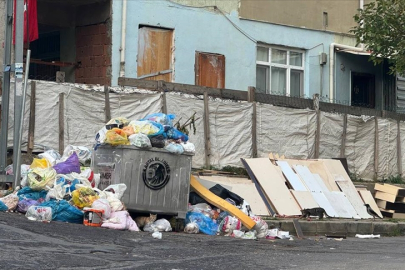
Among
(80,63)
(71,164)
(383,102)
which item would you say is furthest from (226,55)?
(71,164)

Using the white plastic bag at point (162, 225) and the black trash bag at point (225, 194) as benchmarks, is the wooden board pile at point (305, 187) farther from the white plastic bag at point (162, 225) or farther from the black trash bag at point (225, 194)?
the white plastic bag at point (162, 225)

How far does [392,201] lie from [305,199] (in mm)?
2558

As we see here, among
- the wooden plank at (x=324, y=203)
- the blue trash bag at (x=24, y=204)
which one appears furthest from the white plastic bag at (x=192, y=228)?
the wooden plank at (x=324, y=203)

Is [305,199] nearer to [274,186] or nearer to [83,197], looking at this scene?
[274,186]

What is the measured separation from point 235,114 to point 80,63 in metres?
4.68

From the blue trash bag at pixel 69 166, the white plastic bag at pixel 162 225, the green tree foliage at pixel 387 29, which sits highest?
the green tree foliage at pixel 387 29

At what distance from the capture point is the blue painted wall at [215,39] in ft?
64.7

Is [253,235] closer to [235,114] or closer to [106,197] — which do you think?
[106,197]

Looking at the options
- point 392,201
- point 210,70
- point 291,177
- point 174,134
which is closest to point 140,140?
point 174,134

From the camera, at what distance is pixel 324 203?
15078mm

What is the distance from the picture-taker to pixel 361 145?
20406 mm

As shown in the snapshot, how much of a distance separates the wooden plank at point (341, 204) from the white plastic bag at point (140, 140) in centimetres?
474

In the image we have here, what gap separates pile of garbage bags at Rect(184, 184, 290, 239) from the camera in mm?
12102

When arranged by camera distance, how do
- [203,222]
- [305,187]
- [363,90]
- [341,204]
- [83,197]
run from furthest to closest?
1. [363,90]
2. [341,204]
3. [305,187]
4. [203,222]
5. [83,197]
